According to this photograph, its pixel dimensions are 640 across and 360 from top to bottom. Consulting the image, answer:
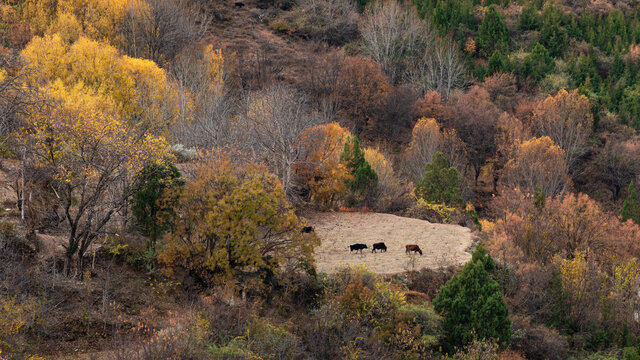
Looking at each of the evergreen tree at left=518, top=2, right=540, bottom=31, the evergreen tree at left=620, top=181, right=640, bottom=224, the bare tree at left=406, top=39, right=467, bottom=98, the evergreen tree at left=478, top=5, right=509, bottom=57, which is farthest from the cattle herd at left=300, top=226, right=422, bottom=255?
the evergreen tree at left=518, top=2, right=540, bottom=31

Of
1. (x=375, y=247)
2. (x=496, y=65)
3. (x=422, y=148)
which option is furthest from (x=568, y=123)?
(x=375, y=247)

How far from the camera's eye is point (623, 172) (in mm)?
54312

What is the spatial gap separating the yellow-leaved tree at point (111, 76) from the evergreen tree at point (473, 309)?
65.7ft

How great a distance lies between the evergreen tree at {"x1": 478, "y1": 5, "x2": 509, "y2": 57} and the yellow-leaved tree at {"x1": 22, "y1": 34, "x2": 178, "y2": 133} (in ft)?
147

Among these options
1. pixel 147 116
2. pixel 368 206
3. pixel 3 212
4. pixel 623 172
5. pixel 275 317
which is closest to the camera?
pixel 275 317

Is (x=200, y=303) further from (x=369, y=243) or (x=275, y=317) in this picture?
(x=369, y=243)

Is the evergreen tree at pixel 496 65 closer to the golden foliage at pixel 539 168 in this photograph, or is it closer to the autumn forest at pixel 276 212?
the autumn forest at pixel 276 212

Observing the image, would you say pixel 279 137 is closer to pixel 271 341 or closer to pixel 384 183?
pixel 384 183

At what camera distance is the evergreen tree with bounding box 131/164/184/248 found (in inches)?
706

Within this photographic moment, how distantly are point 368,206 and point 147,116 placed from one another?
529 inches

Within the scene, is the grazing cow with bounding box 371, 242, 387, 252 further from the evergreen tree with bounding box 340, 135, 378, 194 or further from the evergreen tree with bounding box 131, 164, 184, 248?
the evergreen tree with bounding box 131, 164, 184, 248

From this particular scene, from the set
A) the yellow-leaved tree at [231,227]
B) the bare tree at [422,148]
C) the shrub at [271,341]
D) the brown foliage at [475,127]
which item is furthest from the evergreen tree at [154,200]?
the brown foliage at [475,127]

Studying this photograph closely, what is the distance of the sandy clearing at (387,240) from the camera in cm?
2247

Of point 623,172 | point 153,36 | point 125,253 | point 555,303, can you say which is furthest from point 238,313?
point 623,172
